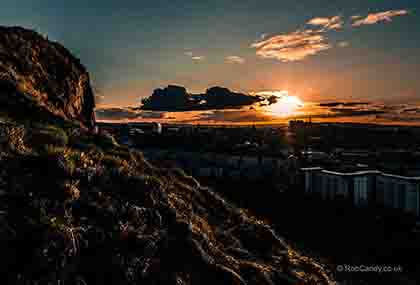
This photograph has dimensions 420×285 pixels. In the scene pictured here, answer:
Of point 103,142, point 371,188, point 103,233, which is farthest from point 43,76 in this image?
point 371,188

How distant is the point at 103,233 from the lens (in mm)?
5301

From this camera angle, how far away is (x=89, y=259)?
15.6 ft

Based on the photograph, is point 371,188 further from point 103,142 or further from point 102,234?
point 102,234

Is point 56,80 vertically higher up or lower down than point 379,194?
higher up

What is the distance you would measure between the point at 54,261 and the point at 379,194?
4558 cm

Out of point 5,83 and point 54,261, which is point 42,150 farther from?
point 5,83

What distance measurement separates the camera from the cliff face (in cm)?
1288

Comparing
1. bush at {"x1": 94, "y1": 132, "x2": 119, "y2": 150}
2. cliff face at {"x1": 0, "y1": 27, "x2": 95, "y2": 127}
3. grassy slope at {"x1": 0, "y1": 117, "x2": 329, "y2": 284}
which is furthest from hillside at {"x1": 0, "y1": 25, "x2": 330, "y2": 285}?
cliff face at {"x1": 0, "y1": 27, "x2": 95, "y2": 127}

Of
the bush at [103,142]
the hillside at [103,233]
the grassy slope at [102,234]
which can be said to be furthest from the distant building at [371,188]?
the bush at [103,142]

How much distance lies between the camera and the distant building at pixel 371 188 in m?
38.6

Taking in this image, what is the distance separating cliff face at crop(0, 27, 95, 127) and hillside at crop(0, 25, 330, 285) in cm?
447

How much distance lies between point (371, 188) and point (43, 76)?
40233 mm

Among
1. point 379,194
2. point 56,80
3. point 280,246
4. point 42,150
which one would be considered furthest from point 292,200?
point 42,150

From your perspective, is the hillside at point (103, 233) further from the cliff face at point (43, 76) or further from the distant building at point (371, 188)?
the distant building at point (371, 188)
